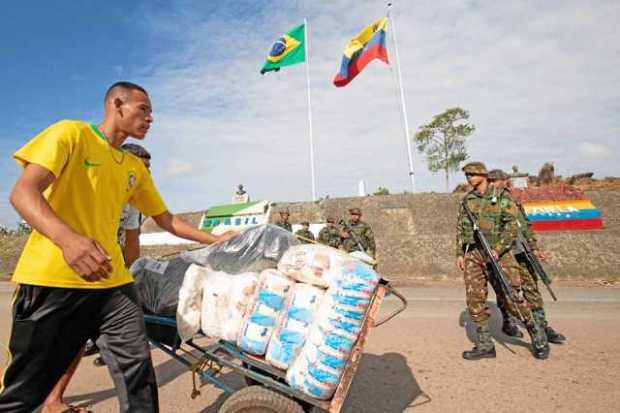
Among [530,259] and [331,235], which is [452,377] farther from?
[331,235]

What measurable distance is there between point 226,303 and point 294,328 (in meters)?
0.44

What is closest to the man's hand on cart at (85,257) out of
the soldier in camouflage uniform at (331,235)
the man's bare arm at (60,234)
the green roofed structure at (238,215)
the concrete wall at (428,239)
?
the man's bare arm at (60,234)

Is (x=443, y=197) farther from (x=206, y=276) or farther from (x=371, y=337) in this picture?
(x=206, y=276)

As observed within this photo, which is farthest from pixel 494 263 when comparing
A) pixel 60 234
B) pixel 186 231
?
pixel 60 234

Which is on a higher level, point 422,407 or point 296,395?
point 296,395

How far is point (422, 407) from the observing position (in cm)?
286

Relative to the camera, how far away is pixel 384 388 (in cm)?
321

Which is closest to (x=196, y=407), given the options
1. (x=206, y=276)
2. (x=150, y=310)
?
(x=150, y=310)

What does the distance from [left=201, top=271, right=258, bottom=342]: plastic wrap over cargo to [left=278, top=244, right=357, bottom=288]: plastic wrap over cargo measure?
245mm

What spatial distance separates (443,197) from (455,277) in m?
5.28

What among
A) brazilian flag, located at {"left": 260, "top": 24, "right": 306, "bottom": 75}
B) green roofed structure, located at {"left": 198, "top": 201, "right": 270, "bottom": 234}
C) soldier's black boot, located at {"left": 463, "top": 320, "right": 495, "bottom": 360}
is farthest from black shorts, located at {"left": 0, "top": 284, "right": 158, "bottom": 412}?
brazilian flag, located at {"left": 260, "top": 24, "right": 306, "bottom": 75}

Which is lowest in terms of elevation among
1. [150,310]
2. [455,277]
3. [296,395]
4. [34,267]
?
[455,277]

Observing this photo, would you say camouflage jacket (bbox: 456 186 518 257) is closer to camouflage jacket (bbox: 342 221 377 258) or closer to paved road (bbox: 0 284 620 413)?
paved road (bbox: 0 284 620 413)

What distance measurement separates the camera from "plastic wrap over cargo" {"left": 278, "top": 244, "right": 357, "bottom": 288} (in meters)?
2.08
